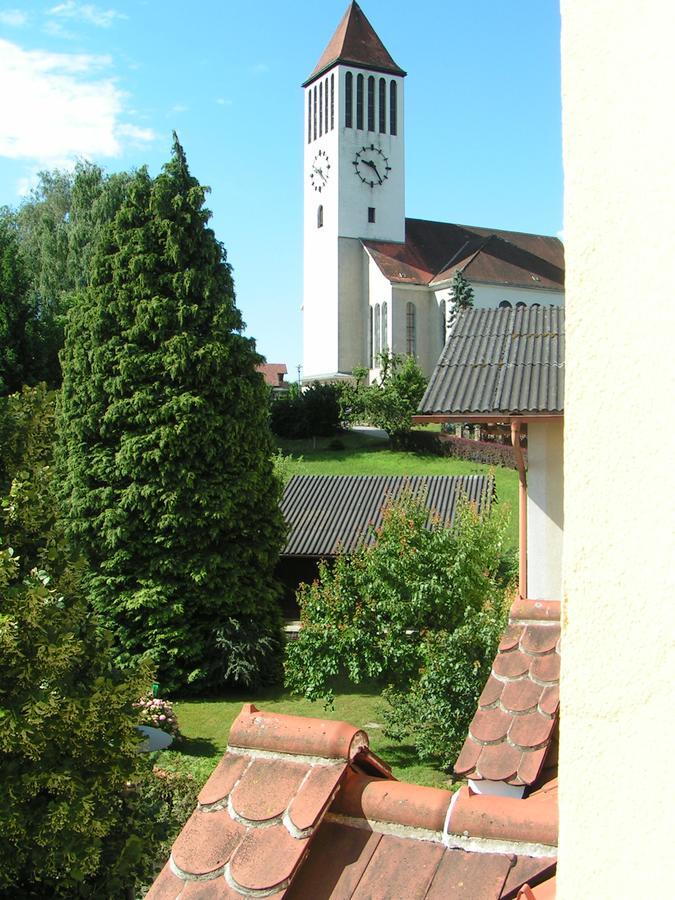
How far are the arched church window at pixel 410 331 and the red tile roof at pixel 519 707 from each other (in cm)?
6219

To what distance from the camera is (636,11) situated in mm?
1331

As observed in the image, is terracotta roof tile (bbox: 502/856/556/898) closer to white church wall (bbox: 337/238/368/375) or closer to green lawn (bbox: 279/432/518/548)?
green lawn (bbox: 279/432/518/548)

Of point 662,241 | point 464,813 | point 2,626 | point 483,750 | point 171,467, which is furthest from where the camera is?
point 171,467

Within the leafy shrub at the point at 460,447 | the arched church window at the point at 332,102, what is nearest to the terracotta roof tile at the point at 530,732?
the leafy shrub at the point at 460,447

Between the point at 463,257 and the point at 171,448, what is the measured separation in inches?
2082

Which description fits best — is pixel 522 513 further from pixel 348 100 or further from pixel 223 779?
pixel 348 100

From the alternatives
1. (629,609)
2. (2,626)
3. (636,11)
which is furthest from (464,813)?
(2,626)

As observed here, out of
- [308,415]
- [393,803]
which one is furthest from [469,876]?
[308,415]

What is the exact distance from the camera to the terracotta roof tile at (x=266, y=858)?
7.79 ft

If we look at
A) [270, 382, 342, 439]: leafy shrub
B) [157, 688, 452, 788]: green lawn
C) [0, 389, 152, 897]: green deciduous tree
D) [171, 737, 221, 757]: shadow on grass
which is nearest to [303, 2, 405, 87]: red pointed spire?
[270, 382, 342, 439]: leafy shrub

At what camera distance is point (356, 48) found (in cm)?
6731

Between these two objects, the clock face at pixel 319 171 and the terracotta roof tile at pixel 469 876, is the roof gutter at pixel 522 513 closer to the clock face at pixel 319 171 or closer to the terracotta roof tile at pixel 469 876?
the terracotta roof tile at pixel 469 876

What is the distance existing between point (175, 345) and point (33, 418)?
406 inches

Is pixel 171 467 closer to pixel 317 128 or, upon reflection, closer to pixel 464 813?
pixel 464 813
